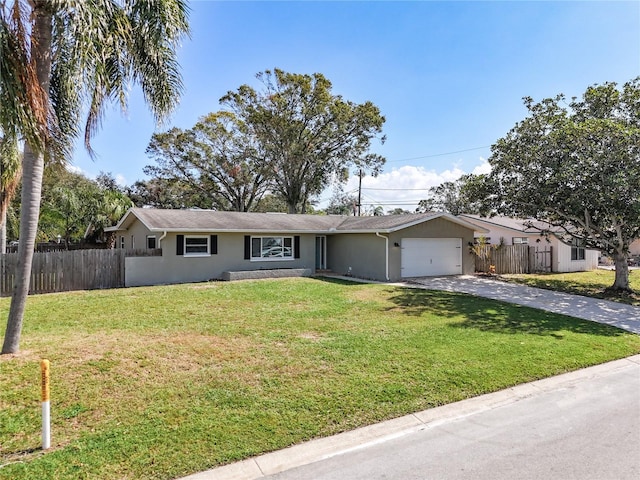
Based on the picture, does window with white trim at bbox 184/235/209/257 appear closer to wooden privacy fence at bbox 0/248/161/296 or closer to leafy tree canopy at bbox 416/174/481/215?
wooden privacy fence at bbox 0/248/161/296

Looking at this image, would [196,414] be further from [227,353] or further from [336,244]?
[336,244]

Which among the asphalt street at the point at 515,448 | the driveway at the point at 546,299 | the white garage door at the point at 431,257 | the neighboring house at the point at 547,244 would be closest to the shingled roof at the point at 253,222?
the white garage door at the point at 431,257

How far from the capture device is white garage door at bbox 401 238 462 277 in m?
17.7

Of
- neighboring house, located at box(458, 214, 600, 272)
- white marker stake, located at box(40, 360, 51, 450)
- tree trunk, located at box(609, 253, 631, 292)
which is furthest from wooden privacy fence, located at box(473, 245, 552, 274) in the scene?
white marker stake, located at box(40, 360, 51, 450)

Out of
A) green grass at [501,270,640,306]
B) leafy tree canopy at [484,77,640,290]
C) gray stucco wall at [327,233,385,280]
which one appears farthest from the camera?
gray stucco wall at [327,233,385,280]

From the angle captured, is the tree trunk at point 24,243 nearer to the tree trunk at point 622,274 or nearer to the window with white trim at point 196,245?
the window with white trim at point 196,245

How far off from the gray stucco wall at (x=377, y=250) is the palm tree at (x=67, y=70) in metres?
11.8

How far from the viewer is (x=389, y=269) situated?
55.6ft

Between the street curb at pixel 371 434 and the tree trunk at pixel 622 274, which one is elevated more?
the tree trunk at pixel 622 274

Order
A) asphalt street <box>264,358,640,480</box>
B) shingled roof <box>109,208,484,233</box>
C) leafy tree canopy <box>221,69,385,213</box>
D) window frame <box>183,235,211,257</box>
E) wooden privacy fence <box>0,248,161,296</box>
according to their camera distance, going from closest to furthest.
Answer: asphalt street <box>264,358,640,480</box> → wooden privacy fence <box>0,248,161,296</box> → shingled roof <box>109,208,484,233</box> → window frame <box>183,235,211,257</box> → leafy tree canopy <box>221,69,385,213</box>

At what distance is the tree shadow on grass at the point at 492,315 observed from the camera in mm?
8531

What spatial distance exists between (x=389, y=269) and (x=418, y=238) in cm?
229

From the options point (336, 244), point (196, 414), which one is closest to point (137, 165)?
point (336, 244)

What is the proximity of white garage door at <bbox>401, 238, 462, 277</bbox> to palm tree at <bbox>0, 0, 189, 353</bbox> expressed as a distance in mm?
12754
